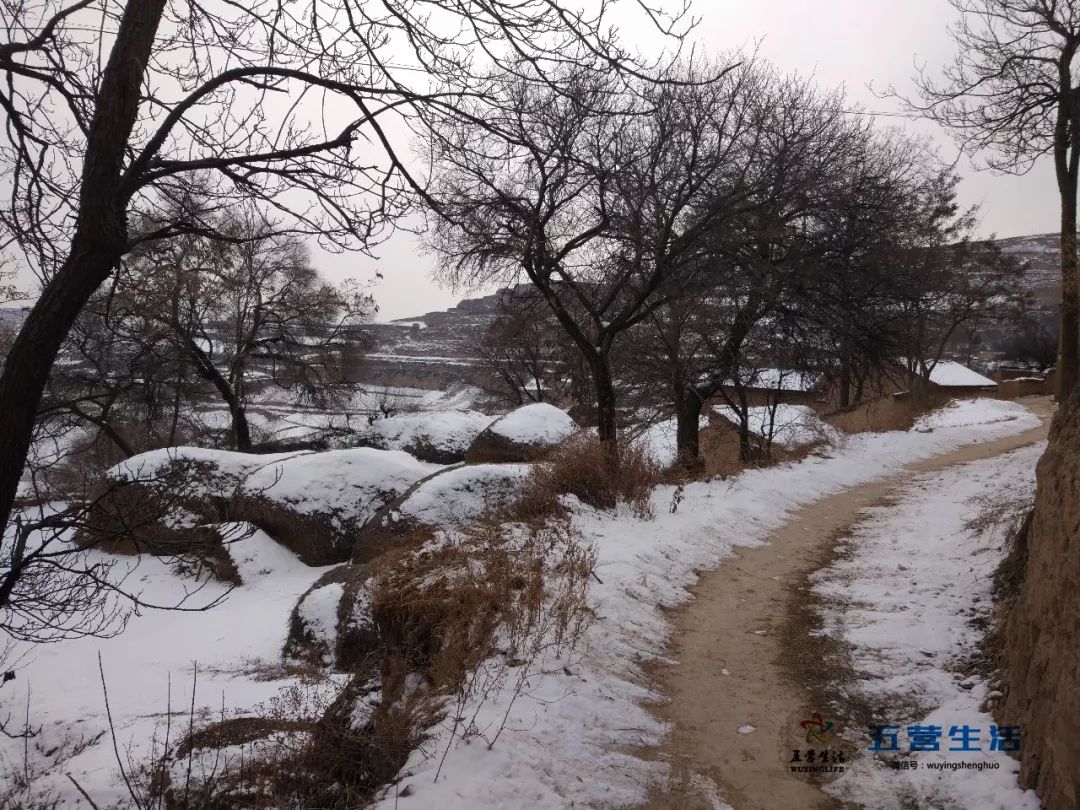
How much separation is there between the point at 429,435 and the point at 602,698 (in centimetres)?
1216

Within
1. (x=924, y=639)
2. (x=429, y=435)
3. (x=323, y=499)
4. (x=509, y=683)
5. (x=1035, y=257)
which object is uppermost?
(x=1035, y=257)

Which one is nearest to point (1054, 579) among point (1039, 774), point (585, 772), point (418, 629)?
point (1039, 774)

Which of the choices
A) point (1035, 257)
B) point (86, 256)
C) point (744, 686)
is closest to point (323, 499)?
point (744, 686)

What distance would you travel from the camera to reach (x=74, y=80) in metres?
3.29

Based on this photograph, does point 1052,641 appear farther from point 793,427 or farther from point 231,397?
point 231,397

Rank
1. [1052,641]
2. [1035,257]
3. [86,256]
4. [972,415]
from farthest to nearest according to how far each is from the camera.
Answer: [1035,257]
[972,415]
[1052,641]
[86,256]

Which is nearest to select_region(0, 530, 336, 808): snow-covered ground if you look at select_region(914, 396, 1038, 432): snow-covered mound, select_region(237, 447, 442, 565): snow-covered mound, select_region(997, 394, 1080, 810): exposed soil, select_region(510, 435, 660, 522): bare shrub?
select_region(237, 447, 442, 565): snow-covered mound

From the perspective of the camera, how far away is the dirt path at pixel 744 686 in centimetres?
334

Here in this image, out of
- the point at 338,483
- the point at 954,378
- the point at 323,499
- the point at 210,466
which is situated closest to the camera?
the point at 323,499

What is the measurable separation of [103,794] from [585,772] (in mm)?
2860

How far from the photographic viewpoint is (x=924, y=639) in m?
4.93

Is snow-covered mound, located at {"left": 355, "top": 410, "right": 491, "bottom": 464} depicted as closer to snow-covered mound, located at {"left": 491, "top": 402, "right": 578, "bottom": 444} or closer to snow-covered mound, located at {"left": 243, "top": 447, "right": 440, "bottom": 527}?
snow-covered mound, located at {"left": 491, "top": 402, "right": 578, "bottom": 444}

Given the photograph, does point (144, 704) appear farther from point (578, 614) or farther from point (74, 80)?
point (74, 80)

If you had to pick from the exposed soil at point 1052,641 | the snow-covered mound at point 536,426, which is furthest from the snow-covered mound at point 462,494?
the exposed soil at point 1052,641
